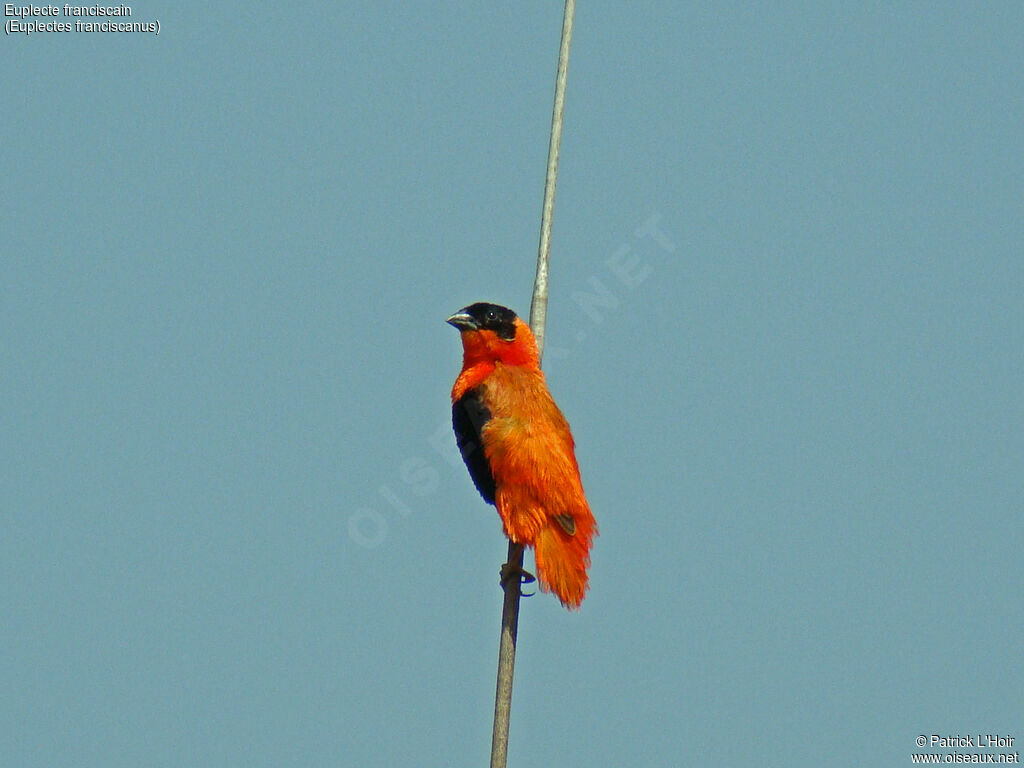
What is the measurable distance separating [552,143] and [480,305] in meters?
2.10

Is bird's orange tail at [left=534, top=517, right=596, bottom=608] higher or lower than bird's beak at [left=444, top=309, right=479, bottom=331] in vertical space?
lower

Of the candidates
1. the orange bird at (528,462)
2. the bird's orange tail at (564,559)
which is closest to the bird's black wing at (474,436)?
the orange bird at (528,462)

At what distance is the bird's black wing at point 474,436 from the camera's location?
7894mm

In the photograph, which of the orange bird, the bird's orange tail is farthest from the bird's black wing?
the bird's orange tail

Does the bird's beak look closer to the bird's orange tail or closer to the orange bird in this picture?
the orange bird

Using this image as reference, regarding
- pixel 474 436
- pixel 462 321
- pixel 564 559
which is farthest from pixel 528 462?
pixel 462 321

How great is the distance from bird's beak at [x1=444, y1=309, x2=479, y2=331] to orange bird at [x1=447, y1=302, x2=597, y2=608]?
344mm

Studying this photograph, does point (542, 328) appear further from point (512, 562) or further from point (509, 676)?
point (509, 676)

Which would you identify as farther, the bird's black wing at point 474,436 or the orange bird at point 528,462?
the bird's black wing at point 474,436

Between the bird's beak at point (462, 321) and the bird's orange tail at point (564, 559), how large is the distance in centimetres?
153

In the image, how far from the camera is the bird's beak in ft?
28.0

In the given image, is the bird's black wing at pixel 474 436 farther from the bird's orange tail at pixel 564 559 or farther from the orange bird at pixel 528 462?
the bird's orange tail at pixel 564 559

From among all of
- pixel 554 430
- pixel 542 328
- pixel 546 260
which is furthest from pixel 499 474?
pixel 546 260

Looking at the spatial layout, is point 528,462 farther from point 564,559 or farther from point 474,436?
point 564,559
